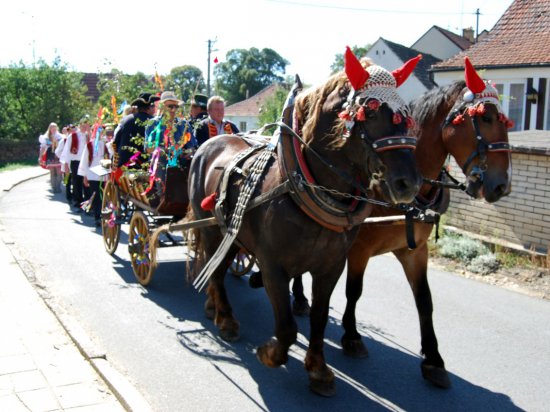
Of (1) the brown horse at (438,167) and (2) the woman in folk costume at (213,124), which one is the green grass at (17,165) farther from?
(1) the brown horse at (438,167)

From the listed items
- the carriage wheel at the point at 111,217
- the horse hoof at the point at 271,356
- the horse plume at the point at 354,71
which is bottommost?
the horse hoof at the point at 271,356

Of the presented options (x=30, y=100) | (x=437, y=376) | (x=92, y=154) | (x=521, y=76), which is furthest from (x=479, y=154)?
(x=30, y=100)

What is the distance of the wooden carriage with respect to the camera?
6.40 metres

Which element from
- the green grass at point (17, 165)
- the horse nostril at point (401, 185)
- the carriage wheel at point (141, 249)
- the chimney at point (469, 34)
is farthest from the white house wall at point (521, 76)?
the chimney at point (469, 34)

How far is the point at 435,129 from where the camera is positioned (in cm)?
431

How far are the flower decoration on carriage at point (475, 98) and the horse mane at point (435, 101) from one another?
0.18m

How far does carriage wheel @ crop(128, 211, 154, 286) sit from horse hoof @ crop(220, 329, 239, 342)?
1598 millimetres

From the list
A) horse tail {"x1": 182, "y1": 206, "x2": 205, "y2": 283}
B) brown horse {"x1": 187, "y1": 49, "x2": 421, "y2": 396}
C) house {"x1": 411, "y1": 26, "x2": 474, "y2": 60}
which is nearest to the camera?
brown horse {"x1": 187, "y1": 49, "x2": 421, "y2": 396}

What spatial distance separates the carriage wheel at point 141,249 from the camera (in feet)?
21.8

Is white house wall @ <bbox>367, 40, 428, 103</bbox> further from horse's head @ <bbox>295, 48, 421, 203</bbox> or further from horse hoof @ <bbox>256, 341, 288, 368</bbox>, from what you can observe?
horse's head @ <bbox>295, 48, 421, 203</bbox>

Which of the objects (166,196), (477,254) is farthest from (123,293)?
(477,254)

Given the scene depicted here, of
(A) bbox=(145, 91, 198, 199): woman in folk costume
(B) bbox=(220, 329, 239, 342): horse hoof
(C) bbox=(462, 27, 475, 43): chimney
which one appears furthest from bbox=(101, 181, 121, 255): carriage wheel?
(C) bbox=(462, 27, 475, 43): chimney

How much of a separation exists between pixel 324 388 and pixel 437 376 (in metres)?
0.90

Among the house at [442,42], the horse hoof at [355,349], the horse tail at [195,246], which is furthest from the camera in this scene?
the house at [442,42]
